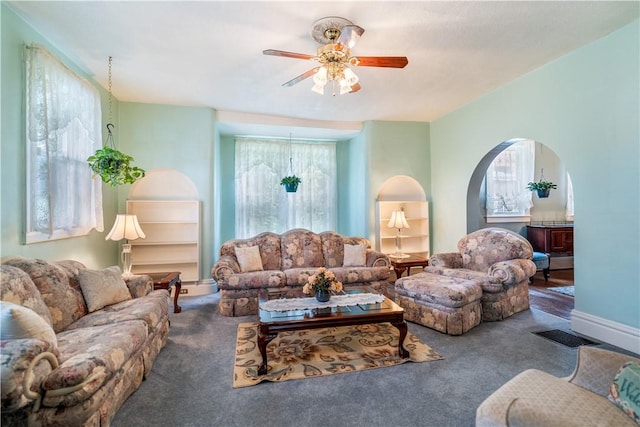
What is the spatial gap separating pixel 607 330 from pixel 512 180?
3.94m

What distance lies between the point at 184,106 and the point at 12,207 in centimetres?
280

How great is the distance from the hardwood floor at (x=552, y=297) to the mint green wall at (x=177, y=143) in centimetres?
485

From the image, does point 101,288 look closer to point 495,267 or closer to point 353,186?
point 495,267

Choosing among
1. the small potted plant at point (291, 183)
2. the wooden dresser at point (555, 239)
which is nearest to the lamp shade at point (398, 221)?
the small potted plant at point (291, 183)

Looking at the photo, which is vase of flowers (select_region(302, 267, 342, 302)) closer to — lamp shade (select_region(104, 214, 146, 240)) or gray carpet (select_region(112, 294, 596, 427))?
gray carpet (select_region(112, 294, 596, 427))

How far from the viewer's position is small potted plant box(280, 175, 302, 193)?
17.9 ft

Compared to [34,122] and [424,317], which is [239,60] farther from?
[424,317]

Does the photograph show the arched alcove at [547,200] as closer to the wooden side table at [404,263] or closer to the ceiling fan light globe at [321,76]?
the wooden side table at [404,263]

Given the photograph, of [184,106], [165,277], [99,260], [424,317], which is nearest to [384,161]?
[424,317]

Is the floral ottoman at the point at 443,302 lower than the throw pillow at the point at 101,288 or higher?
lower

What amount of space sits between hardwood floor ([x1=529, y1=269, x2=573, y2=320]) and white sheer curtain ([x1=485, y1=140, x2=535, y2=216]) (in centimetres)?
137

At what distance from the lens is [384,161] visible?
18.0ft

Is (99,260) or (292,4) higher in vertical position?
(292,4)

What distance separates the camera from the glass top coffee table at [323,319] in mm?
2422
